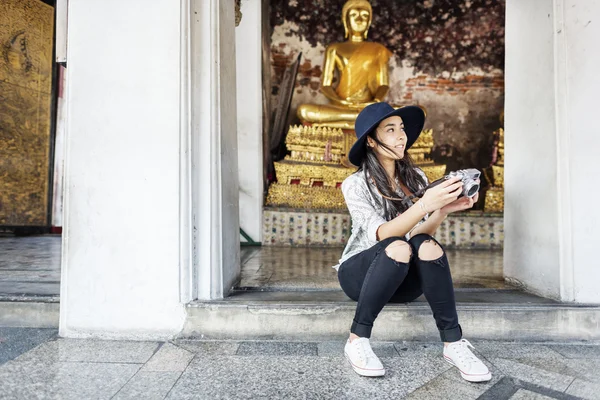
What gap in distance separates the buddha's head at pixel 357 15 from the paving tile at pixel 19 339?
16.1 ft

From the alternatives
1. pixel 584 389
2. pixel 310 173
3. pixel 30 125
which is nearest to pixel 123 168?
pixel 584 389

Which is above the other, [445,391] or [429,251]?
[429,251]

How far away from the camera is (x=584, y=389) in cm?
130

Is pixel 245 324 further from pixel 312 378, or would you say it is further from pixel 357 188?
pixel 357 188

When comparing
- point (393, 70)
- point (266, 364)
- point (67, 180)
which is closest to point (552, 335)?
point (266, 364)

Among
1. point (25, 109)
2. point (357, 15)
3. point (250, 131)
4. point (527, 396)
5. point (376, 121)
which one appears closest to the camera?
point (527, 396)

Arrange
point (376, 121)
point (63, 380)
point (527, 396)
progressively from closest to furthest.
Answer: point (527, 396) → point (63, 380) → point (376, 121)

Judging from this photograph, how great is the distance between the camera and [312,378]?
4.56 ft

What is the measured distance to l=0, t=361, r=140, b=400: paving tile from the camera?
Result: 1266 mm

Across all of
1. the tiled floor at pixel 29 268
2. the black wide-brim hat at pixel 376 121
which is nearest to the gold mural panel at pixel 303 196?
the tiled floor at pixel 29 268

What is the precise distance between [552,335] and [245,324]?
1.24 meters

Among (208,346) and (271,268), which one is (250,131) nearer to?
(271,268)

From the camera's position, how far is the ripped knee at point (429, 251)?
1.47 meters

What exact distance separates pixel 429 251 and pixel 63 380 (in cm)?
123
